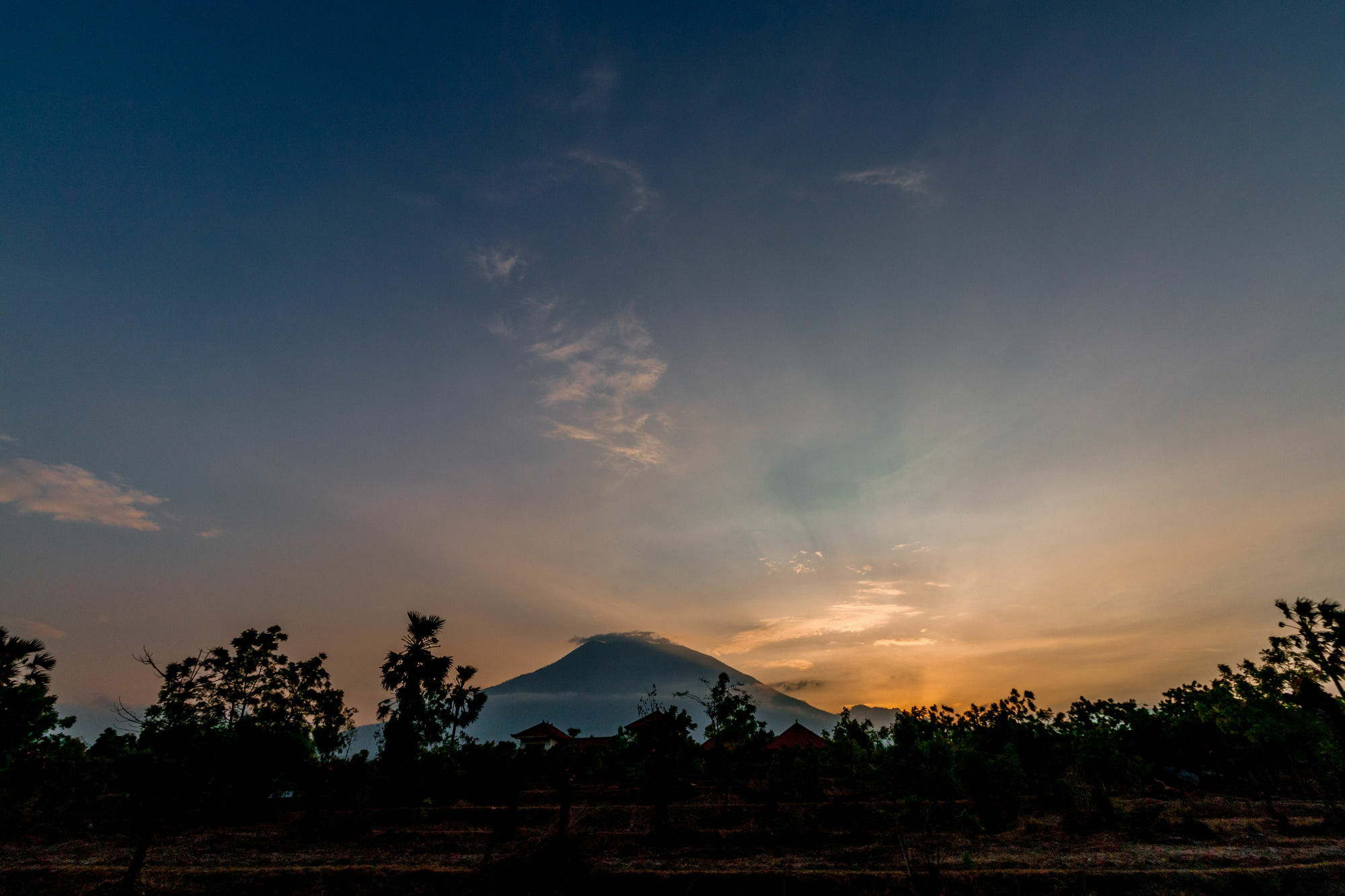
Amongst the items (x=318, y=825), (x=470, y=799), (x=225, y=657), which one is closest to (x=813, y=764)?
(x=470, y=799)

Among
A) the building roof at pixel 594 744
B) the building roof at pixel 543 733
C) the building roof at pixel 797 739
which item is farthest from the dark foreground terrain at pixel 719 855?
the building roof at pixel 543 733

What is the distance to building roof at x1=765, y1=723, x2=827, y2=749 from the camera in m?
46.9

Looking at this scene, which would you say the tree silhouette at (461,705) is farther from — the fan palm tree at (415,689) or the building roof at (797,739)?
the building roof at (797,739)

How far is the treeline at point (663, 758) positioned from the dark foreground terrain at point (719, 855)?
122 cm

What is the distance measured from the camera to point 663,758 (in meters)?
25.6

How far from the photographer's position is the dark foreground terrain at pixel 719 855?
17.9m

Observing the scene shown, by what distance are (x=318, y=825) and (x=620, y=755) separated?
1985 centimetres

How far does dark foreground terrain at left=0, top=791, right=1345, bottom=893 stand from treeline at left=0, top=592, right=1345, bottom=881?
47.9 inches

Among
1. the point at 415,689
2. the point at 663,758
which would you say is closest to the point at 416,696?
the point at 415,689

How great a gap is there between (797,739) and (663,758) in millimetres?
29009

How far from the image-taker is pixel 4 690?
23031 mm

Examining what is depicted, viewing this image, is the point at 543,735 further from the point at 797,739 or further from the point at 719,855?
the point at 719,855

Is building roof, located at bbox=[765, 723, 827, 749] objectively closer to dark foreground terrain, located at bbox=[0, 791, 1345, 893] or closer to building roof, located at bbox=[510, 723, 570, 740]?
dark foreground terrain, located at bbox=[0, 791, 1345, 893]

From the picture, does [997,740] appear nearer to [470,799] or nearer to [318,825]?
[470,799]
